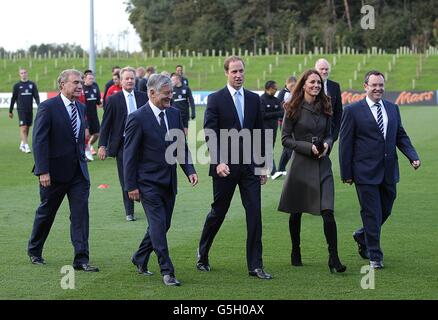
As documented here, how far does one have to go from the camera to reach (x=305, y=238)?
11.2 meters

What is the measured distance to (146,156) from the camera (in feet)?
28.9

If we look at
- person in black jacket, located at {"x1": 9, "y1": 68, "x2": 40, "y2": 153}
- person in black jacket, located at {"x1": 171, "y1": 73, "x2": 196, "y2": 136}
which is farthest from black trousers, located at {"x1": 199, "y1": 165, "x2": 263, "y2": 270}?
person in black jacket, located at {"x1": 9, "y1": 68, "x2": 40, "y2": 153}

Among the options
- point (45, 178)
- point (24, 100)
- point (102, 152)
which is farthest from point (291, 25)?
point (45, 178)

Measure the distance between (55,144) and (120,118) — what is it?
3.29 metres

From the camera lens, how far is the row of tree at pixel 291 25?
80125 millimetres

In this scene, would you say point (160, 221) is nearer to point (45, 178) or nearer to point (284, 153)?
point (45, 178)

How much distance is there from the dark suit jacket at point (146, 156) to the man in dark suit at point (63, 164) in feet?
3.25

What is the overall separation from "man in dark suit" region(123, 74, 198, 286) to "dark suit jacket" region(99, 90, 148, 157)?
3.92 meters

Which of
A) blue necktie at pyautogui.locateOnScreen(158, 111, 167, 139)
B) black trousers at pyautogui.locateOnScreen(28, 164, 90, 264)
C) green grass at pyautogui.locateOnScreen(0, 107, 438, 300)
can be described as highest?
blue necktie at pyautogui.locateOnScreen(158, 111, 167, 139)

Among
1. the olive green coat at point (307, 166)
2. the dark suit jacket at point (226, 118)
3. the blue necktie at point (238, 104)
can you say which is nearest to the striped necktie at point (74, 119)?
the dark suit jacket at point (226, 118)

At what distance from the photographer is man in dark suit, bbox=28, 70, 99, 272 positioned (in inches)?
370

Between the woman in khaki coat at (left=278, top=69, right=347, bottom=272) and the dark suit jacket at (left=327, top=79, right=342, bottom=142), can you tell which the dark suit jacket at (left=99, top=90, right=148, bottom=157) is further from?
the woman in khaki coat at (left=278, top=69, right=347, bottom=272)
